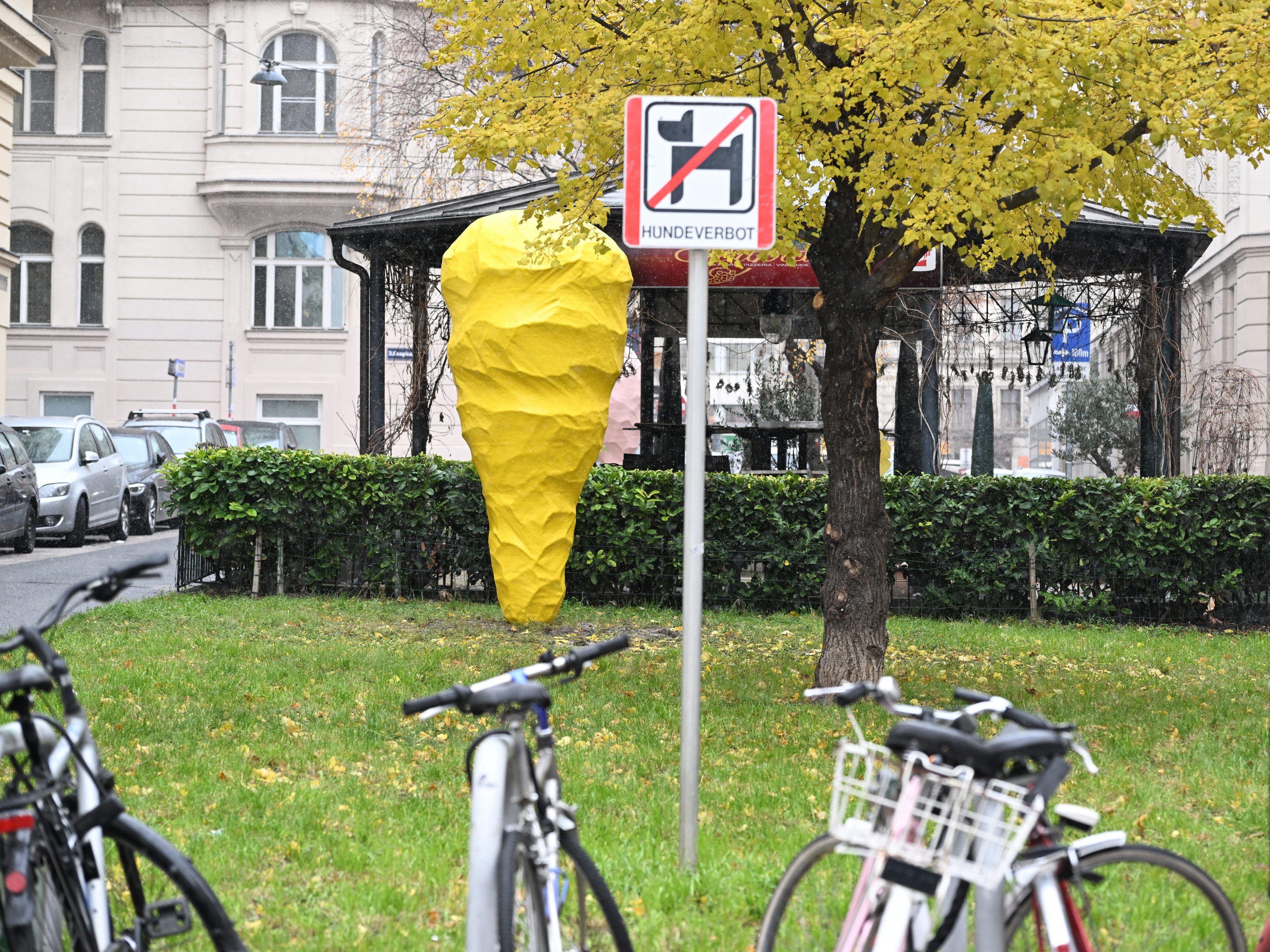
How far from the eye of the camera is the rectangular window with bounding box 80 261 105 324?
104ft

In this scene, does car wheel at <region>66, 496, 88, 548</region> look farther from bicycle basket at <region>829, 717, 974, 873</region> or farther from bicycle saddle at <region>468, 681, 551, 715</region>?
bicycle basket at <region>829, 717, 974, 873</region>

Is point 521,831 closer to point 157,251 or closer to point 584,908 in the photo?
point 584,908

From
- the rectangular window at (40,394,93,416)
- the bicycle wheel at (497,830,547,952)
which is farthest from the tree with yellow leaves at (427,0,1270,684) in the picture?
the rectangular window at (40,394,93,416)

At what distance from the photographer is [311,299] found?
104 feet

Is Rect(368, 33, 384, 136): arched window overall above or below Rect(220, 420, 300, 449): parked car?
above

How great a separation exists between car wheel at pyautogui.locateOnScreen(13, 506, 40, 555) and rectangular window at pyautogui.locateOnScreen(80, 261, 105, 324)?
15559mm

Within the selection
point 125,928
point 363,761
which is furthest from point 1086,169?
point 125,928

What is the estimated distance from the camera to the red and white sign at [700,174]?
16.4 feet

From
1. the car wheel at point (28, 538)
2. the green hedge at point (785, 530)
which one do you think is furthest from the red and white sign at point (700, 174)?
the car wheel at point (28, 538)

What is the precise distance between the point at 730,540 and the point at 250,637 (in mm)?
Answer: 4428

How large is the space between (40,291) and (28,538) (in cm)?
1624

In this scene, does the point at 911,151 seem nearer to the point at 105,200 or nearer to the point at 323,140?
the point at 323,140

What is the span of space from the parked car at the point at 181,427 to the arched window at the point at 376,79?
5.68 meters

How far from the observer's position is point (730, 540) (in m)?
13.0
